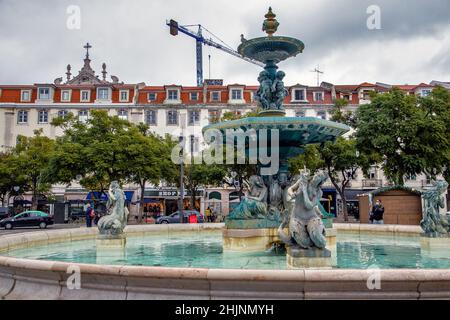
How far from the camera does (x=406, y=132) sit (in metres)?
27.5

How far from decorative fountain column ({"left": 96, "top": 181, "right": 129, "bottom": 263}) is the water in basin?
22cm

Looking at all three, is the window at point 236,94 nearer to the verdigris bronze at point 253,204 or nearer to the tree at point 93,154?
the tree at point 93,154

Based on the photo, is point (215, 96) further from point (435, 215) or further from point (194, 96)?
point (435, 215)

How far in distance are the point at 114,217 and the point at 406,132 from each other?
22366mm

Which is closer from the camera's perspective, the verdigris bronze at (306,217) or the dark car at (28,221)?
the verdigris bronze at (306,217)

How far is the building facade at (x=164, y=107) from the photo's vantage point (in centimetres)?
4619

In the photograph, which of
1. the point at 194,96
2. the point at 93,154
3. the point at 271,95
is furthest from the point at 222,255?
the point at 194,96

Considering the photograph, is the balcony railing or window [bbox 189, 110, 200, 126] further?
window [bbox 189, 110, 200, 126]

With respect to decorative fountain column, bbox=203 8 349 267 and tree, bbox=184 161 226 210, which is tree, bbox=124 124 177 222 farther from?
decorative fountain column, bbox=203 8 349 267

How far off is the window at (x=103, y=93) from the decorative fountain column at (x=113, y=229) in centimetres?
3877

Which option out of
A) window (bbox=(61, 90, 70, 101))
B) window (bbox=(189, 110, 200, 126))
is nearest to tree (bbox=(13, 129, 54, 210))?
window (bbox=(61, 90, 70, 101))

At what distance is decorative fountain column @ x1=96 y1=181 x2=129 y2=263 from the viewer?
9.73 m

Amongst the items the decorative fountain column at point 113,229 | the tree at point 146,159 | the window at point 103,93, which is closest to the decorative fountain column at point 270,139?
the decorative fountain column at point 113,229
